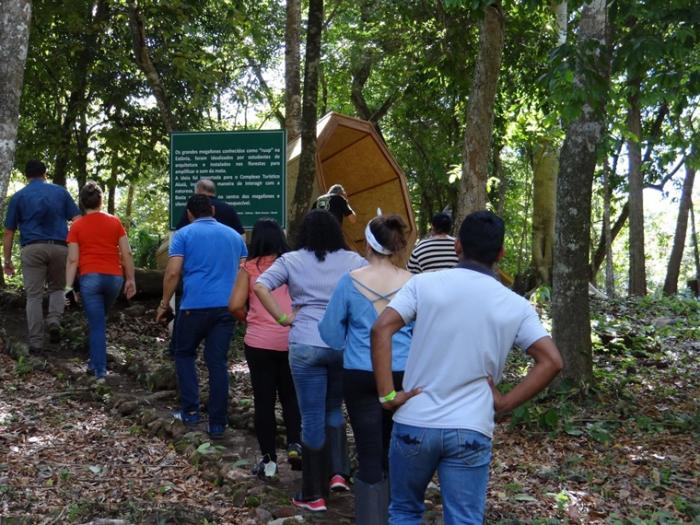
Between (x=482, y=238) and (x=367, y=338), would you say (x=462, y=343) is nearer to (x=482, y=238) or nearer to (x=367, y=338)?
(x=482, y=238)

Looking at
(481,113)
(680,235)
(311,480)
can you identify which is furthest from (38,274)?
(680,235)

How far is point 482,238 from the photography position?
3535 mm

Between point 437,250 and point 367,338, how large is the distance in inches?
113

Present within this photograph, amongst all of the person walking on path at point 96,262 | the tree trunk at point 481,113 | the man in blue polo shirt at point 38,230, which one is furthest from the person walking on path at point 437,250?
the man in blue polo shirt at point 38,230

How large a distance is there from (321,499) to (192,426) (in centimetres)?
209

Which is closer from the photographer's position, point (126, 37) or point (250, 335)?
point (250, 335)

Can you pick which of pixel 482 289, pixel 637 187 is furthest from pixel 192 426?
pixel 637 187

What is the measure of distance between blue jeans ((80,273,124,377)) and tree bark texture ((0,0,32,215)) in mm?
1131

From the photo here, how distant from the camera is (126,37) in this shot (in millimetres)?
16750

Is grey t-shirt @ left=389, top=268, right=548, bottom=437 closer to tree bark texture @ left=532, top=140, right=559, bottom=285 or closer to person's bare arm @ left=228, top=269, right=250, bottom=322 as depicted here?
person's bare arm @ left=228, top=269, right=250, bottom=322

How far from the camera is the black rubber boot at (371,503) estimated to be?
4719 millimetres

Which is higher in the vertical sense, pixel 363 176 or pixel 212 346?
pixel 363 176

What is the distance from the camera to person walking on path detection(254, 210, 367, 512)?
17.6 feet

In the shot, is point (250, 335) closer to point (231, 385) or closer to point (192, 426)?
point (192, 426)
